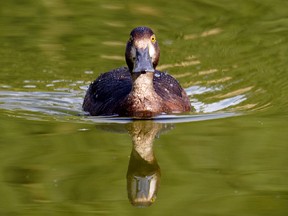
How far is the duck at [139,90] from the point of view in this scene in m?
13.6

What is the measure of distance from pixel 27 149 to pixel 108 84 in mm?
3493

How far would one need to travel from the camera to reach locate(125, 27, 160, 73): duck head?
43.4 ft

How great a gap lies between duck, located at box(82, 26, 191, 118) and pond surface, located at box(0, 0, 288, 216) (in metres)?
0.27

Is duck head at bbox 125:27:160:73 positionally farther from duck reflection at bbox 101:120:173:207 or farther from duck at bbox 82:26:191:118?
duck reflection at bbox 101:120:173:207

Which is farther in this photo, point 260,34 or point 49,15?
point 49,15

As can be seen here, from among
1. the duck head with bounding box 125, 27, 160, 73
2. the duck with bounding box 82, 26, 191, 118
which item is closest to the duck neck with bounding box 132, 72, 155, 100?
the duck with bounding box 82, 26, 191, 118

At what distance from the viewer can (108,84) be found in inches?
584

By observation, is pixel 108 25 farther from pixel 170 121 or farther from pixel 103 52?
pixel 170 121

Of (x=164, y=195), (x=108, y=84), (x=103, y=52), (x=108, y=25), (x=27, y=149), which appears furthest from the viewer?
(x=108, y=25)

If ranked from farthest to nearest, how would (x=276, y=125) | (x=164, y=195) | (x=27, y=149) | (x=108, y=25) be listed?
(x=108, y=25), (x=276, y=125), (x=27, y=149), (x=164, y=195)

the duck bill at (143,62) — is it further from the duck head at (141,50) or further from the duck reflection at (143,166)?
the duck reflection at (143,166)

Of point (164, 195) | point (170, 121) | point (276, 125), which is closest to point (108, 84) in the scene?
point (170, 121)

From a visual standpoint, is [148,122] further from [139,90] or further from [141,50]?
[141,50]

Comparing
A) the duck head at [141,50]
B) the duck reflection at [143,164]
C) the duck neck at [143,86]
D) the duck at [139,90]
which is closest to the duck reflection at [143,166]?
the duck reflection at [143,164]
